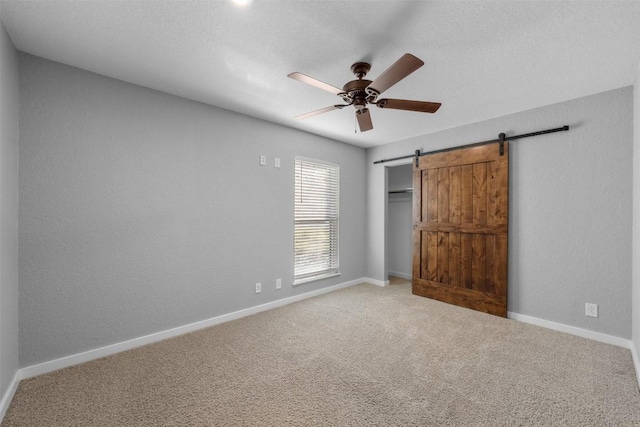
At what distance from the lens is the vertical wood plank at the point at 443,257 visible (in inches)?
152

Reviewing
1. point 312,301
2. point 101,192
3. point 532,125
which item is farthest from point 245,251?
point 532,125

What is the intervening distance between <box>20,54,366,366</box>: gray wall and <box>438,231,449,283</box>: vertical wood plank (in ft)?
7.18

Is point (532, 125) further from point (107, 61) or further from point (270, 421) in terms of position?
point (107, 61)

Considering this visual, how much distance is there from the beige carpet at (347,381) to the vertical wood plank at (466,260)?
718 mm

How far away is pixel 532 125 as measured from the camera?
3.18m

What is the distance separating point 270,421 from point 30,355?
1.95 m

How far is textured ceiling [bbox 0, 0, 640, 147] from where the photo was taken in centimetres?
165

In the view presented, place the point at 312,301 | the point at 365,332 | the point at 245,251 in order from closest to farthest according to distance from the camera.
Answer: the point at 365,332, the point at 245,251, the point at 312,301

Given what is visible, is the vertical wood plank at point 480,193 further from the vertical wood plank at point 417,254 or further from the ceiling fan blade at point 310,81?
the ceiling fan blade at point 310,81

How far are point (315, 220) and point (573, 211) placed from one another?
9.83 feet

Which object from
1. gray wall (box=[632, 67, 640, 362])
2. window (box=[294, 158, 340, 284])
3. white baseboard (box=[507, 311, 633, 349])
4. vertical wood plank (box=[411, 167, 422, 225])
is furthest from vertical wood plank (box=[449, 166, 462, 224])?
window (box=[294, 158, 340, 284])

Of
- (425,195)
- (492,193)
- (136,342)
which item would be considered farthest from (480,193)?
(136,342)

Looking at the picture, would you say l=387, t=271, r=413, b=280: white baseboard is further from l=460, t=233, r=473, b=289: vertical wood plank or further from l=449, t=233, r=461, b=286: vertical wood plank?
l=460, t=233, r=473, b=289: vertical wood plank

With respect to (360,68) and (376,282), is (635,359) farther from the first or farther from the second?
(360,68)
